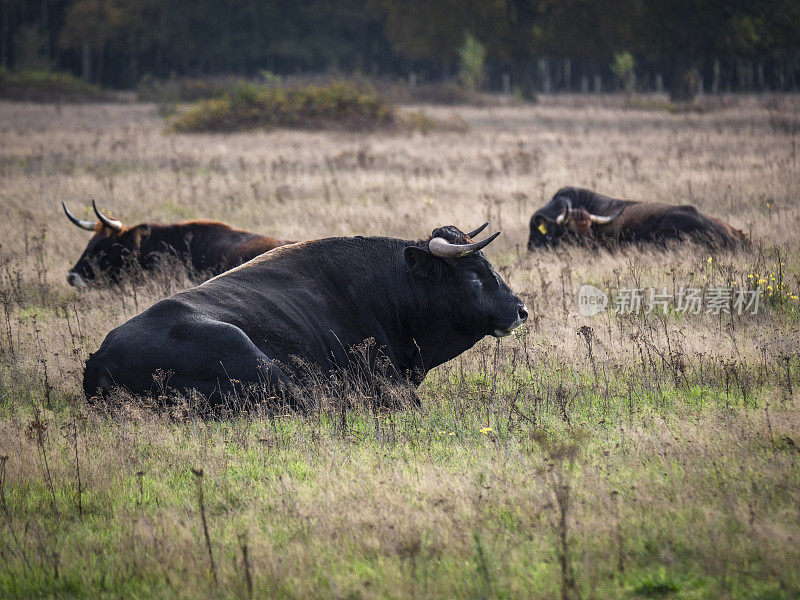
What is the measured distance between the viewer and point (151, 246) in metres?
11.4

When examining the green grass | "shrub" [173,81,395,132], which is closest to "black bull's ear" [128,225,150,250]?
the green grass

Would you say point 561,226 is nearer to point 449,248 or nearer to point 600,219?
point 600,219

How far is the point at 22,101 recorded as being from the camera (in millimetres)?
55031

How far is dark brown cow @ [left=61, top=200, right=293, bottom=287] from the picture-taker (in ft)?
35.9

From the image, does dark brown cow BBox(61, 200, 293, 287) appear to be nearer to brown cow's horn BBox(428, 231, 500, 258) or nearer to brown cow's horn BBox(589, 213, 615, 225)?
brown cow's horn BBox(428, 231, 500, 258)

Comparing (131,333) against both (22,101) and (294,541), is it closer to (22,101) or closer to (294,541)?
(294,541)

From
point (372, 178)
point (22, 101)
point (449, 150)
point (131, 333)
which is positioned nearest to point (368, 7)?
point (22, 101)

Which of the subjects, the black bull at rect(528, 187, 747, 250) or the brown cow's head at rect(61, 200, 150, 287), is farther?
the black bull at rect(528, 187, 747, 250)

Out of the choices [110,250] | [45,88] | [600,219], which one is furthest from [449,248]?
[45,88]

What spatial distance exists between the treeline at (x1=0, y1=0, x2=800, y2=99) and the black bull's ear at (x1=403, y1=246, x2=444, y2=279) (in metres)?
48.3

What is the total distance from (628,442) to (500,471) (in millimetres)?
990

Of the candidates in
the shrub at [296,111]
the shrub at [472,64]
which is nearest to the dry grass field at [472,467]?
the shrub at [296,111]

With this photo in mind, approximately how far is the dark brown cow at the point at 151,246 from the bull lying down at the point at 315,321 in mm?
3613

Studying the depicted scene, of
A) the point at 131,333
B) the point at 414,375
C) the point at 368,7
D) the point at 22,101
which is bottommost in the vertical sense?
the point at 414,375
